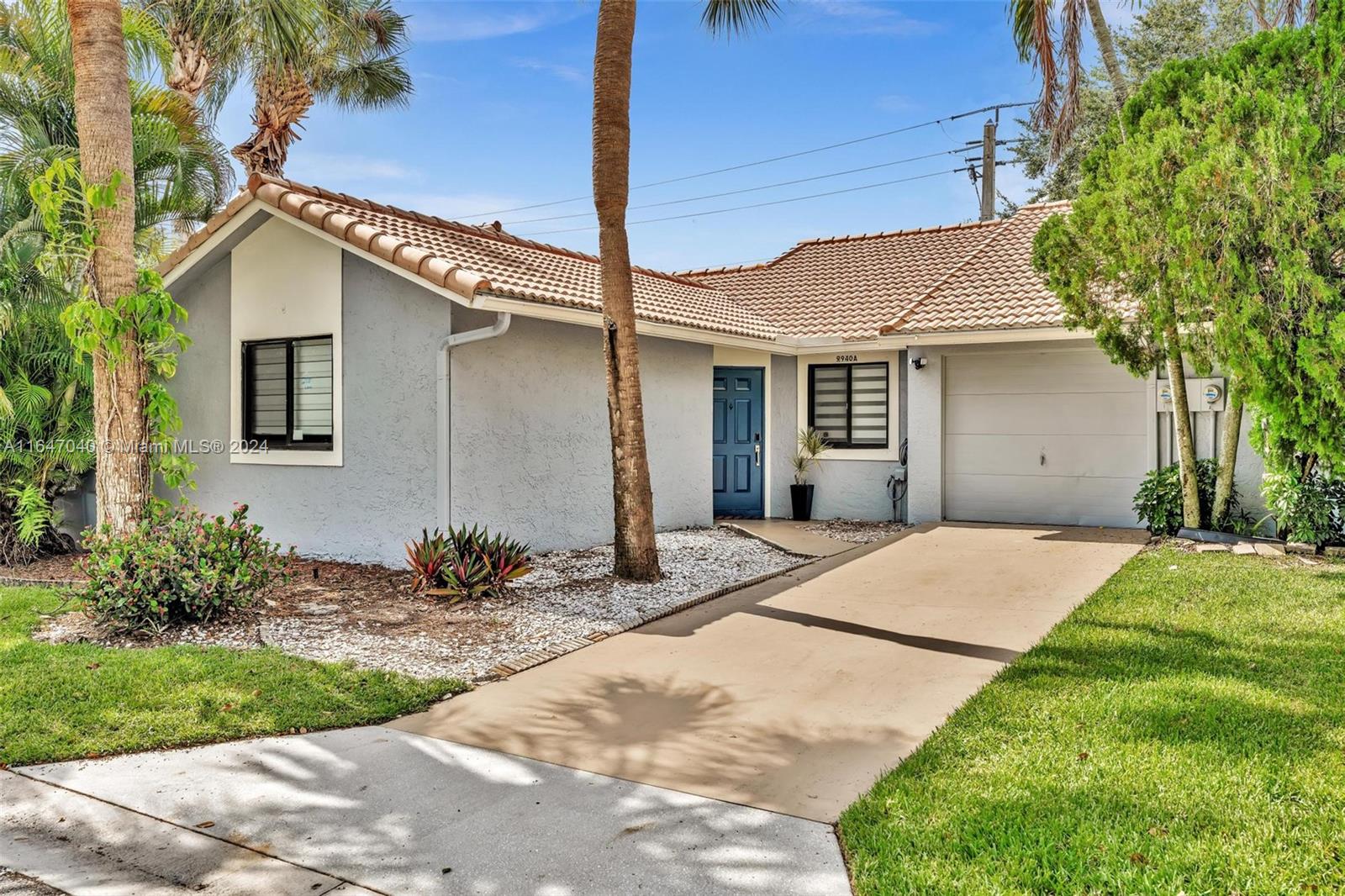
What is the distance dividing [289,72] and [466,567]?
11.8 m

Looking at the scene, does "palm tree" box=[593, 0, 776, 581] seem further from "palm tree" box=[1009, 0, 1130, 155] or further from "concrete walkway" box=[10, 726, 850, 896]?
"palm tree" box=[1009, 0, 1130, 155]

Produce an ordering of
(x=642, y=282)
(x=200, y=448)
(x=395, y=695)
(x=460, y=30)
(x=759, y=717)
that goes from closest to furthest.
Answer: (x=759, y=717)
(x=395, y=695)
(x=200, y=448)
(x=642, y=282)
(x=460, y=30)

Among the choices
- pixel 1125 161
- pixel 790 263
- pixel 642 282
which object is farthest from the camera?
pixel 790 263

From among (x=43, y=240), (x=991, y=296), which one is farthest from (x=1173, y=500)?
(x=43, y=240)

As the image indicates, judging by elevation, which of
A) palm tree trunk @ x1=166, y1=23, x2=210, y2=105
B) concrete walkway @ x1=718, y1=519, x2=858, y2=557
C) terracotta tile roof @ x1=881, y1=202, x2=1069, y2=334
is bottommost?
concrete walkway @ x1=718, y1=519, x2=858, y2=557

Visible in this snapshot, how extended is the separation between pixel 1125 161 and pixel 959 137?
22.0 metres

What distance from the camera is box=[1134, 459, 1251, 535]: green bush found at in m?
10.7

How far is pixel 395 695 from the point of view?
562 cm

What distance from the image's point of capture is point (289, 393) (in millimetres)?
10773

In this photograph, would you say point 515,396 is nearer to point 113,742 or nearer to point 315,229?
point 315,229

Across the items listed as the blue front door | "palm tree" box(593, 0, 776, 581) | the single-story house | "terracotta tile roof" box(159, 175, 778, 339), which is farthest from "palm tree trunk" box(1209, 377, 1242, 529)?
"palm tree" box(593, 0, 776, 581)

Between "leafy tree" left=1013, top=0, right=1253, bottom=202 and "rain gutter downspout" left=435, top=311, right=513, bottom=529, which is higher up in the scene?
"leafy tree" left=1013, top=0, right=1253, bottom=202

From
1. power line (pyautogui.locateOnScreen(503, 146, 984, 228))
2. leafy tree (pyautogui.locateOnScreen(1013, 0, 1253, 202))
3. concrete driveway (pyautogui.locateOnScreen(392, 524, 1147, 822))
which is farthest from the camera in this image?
power line (pyautogui.locateOnScreen(503, 146, 984, 228))

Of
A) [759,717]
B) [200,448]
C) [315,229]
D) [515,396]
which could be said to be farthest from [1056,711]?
[200,448]
